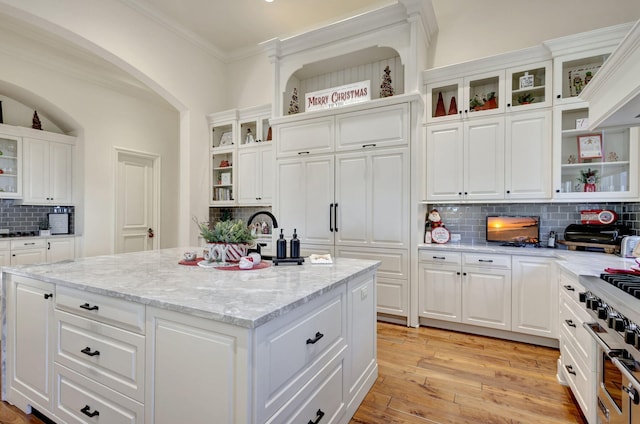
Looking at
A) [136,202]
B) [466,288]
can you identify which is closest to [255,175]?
[136,202]

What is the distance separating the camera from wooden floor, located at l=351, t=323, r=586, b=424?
76.9 inches

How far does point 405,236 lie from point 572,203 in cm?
169

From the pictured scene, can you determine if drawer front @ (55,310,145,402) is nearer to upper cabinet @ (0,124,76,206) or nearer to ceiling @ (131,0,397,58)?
ceiling @ (131,0,397,58)

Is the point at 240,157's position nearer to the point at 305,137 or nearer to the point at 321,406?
the point at 305,137

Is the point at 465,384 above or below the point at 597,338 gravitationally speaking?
below

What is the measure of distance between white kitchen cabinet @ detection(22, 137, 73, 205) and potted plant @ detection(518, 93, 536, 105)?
6.23 meters

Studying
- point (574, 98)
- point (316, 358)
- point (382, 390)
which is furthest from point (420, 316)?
point (574, 98)

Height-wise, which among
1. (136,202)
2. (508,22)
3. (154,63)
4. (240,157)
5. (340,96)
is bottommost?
(136,202)

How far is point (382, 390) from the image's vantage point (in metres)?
2.22

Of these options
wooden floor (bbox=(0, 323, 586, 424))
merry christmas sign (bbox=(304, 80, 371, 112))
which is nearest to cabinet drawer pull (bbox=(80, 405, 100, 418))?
wooden floor (bbox=(0, 323, 586, 424))

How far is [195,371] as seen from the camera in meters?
1.23

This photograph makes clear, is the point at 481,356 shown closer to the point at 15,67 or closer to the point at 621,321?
the point at 621,321

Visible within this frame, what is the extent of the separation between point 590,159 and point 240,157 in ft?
14.0

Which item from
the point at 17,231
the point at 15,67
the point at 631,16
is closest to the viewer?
the point at 631,16
